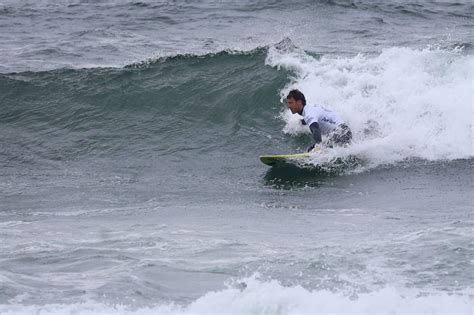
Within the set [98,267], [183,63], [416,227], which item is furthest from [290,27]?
[98,267]

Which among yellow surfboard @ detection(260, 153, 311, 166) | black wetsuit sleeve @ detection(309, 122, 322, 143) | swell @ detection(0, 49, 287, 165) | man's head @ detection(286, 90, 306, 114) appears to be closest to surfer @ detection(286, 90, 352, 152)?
man's head @ detection(286, 90, 306, 114)

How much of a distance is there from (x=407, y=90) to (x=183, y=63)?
16.3ft

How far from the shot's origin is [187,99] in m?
16.3

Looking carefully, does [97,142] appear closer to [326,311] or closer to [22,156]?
[22,156]

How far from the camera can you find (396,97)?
14711 millimetres

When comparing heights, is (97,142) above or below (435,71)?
below

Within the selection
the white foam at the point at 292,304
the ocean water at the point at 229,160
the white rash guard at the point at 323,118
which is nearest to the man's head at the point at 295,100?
the white rash guard at the point at 323,118

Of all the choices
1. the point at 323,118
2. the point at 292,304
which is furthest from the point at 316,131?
the point at 292,304

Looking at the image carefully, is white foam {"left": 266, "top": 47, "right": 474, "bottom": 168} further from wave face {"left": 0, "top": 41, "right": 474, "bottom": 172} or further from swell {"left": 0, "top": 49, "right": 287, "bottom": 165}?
swell {"left": 0, "top": 49, "right": 287, "bottom": 165}

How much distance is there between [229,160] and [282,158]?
4.13ft

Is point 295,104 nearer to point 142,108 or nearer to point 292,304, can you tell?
point 142,108

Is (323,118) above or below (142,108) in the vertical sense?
above

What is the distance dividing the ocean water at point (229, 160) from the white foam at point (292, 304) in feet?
0.05

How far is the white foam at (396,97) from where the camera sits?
1303cm
